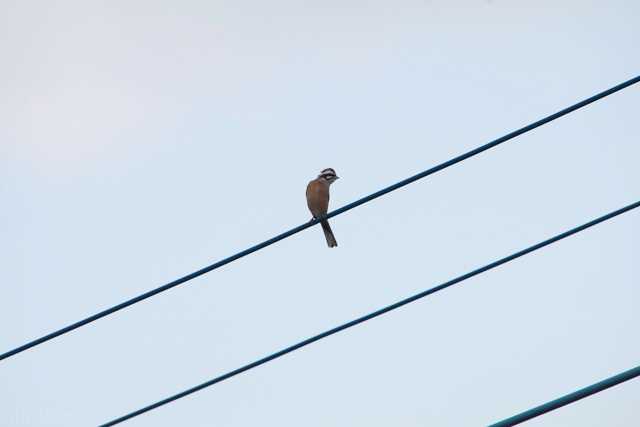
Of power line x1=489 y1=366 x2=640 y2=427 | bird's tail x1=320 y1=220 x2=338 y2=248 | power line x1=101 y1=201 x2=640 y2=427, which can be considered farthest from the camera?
bird's tail x1=320 y1=220 x2=338 y2=248

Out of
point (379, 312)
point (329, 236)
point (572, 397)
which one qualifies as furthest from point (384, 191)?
point (329, 236)

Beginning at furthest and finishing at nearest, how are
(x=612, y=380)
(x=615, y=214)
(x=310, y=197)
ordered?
(x=310, y=197), (x=615, y=214), (x=612, y=380)

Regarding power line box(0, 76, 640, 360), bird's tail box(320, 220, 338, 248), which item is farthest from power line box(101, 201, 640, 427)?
bird's tail box(320, 220, 338, 248)

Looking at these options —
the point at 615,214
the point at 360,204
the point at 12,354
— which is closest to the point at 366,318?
the point at 360,204

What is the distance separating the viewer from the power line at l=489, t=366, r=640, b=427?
9.77 feet

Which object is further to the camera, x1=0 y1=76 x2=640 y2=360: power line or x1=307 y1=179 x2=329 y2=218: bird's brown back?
x1=307 y1=179 x2=329 y2=218: bird's brown back

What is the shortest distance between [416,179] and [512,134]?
0.62 m

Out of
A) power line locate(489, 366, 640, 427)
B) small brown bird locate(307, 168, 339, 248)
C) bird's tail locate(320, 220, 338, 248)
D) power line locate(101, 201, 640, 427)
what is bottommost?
power line locate(489, 366, 640, 427)

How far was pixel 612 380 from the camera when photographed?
2.99 meters

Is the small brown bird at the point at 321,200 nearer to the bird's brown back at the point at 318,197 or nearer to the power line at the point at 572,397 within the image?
the bird's brown back at the point at 318,197

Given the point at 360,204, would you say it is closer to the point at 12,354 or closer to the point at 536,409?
the point at 12,354

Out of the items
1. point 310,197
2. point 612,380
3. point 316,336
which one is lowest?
point 612,380

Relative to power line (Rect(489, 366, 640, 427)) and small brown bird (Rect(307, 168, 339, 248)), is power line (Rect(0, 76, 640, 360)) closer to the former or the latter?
power line (Rect(489, 366, 640, 427))

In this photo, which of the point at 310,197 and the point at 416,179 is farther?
the point at 310,197
